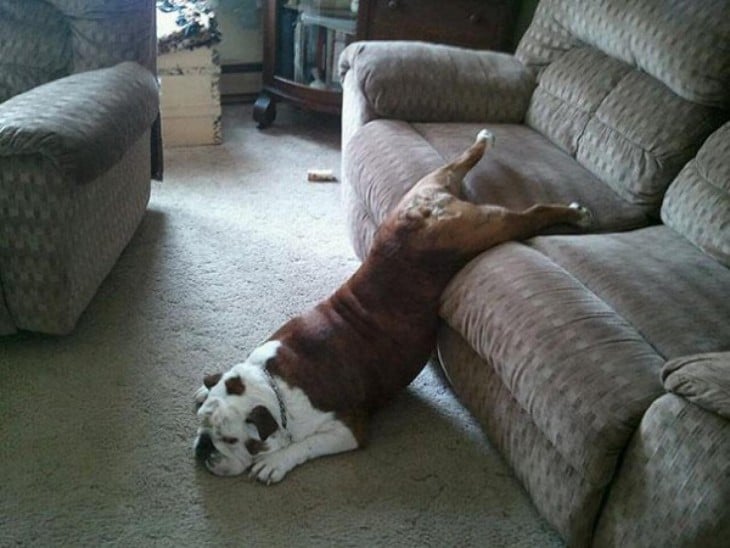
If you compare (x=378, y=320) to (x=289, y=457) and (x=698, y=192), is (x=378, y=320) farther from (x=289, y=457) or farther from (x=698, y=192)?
(x=698, y=192)

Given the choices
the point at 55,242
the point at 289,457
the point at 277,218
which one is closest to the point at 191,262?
the point at 277,218

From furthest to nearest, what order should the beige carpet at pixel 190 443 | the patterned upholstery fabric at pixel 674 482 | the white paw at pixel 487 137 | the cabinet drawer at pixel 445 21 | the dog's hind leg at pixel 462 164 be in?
1. the cabinet drawer at pixel 445 21
2. the white paw at pixel 487 137
3. the dog's hind leg at pixel 462 164
4. the beige carpet at pixel 190 443
5. the patterned upholstery fabric at pixel 674 482

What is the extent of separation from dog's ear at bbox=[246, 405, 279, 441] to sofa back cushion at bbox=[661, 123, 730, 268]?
1115 mm

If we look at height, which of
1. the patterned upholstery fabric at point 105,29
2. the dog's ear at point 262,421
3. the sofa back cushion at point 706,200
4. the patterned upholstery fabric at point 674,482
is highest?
the patterned upholstery fabric at point 105,29

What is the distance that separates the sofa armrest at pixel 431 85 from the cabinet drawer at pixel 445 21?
0.55 meters

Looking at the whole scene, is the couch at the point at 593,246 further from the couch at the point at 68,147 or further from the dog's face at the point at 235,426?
the couch at the point at 68,147

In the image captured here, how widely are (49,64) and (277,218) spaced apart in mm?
890

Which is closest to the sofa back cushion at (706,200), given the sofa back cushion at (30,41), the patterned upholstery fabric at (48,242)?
the patterned upholstery fabric at (48,242)

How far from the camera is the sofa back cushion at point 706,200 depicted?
1664mm

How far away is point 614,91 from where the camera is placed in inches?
82.0

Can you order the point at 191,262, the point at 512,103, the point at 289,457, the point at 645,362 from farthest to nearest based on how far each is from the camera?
the point at 512,103 < the point at 191,262 < the point at 289,457 < the point at 645,362

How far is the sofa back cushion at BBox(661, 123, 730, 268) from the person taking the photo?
166cm

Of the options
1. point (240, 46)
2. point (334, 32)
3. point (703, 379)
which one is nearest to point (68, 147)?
point (703, 379)

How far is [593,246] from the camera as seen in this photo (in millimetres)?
1629
